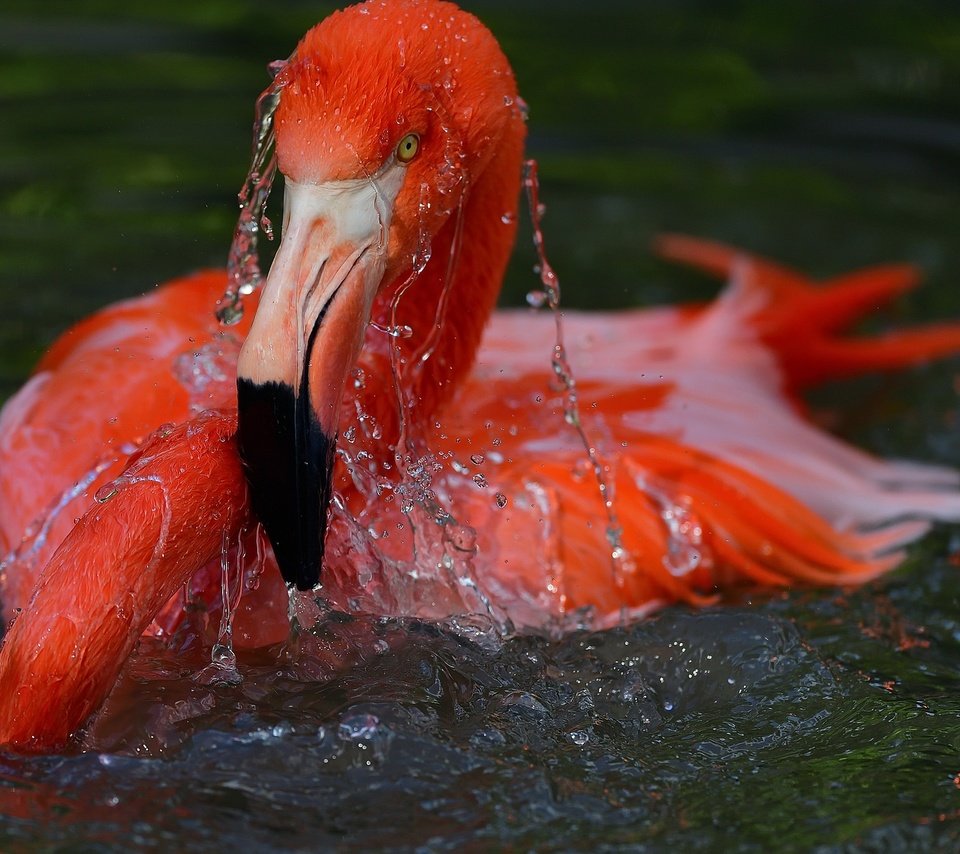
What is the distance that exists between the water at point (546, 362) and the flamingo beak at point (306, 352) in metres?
0.37

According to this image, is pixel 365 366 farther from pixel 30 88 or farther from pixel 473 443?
pixel 30 88

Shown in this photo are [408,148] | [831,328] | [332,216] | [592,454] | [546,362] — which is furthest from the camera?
[831,328]

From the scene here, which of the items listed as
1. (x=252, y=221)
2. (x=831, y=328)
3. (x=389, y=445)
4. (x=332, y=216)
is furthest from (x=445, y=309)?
(x=831, y=328)

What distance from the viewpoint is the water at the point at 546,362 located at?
2607 millimetres

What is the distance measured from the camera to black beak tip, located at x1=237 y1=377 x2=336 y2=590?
8.55ft

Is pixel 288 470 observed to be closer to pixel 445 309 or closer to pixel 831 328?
pixel 445 309

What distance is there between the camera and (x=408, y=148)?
2846mm

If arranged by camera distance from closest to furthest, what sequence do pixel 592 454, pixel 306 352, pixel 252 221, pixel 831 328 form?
pixel 306 352
pixel 252 221
pixel 592 454
pixel 831 328

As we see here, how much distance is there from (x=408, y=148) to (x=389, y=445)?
2.27 ft

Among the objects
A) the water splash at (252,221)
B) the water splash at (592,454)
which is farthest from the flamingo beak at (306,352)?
the water splash at (592,454)

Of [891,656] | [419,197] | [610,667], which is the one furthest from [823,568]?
Answer: [419,197]

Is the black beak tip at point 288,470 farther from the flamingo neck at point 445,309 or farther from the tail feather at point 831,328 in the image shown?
the tail feather at point 831,328

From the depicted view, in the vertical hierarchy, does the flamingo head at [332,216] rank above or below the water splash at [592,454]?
above

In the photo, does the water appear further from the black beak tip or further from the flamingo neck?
the flamingo neck
